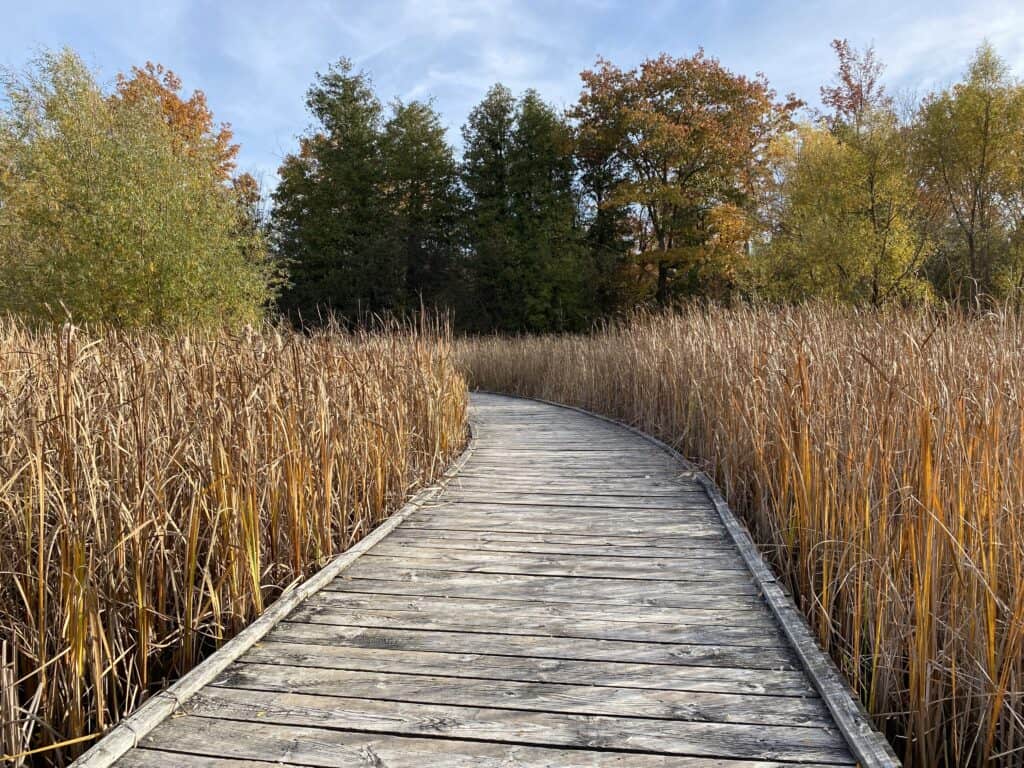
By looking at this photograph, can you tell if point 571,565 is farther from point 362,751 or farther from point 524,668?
point 362,751

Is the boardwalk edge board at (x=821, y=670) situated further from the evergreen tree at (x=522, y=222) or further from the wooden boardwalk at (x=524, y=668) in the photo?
the evergreen tree at (x=522, y=222)

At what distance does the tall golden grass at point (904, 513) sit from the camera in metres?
1.46

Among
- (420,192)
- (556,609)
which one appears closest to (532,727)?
(556,609)

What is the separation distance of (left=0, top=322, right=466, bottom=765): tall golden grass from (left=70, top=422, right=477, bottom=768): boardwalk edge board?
0.20 feet

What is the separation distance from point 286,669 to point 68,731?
1.66ft

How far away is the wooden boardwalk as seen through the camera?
1424 mm

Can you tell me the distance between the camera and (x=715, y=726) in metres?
1.49

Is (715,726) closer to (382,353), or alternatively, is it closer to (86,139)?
(382,353)

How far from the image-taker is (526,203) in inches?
795

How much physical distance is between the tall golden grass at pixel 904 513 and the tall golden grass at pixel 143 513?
Answer: 1.84 metres

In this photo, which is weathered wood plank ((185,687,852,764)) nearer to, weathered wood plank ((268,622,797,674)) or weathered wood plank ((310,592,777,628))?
weathered wood plank ((268,622,797,674))

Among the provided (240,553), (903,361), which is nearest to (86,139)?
(240,553)

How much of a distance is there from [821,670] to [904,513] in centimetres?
47

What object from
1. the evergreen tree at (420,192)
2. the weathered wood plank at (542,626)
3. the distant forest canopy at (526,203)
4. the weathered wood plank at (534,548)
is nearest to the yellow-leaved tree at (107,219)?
the distant forest canopy at (526,203)
